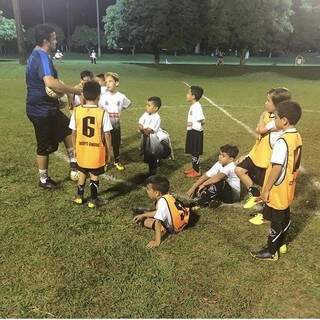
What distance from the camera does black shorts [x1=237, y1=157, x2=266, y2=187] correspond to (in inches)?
269

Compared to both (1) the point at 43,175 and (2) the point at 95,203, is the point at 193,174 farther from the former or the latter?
(1) the point at 43,175

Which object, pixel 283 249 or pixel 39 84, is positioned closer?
pixel 283 249

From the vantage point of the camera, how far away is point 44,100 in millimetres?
7418

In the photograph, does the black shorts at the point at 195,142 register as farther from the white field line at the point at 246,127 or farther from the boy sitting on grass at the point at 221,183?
the white field line at the point at 246,127

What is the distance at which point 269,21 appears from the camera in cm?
4578

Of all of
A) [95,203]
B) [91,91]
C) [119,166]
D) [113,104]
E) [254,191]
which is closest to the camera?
[91,91]

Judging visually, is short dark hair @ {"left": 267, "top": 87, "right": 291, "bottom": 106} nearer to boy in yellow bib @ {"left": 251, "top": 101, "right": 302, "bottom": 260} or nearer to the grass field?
boy in yellow bib @ {"left": 251, "top": 101, "right": 302, "bottom": 260}

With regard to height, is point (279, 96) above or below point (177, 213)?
above

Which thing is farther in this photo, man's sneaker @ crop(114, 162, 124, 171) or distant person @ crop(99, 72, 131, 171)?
man's sneaker @ crop(114, 162, 124, 171)

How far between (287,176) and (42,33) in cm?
443

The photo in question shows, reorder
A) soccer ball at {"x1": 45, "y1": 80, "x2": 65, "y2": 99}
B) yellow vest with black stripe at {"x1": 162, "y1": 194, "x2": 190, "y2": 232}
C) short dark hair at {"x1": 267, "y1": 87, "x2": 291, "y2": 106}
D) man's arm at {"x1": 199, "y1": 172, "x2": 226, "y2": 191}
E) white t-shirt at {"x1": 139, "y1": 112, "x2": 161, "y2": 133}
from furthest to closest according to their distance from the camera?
white t-shirt at {"x1": 139, "y1": 112, "x2": 161, "y2": 133} → soccer ball at {"x1": 45, "y1": 80, "x2": 65, "y2": 99} → man's arm at {"x1": 199, "y1": 172, "x2": 226, "y2": 191} → short dark hair at {"x1": 267, "y1": 87, "x2": 291, "y2": 106} → yellow vest with black stripe at {"x1": 162, "y1": 194, "x2": 190, "y2": 232}

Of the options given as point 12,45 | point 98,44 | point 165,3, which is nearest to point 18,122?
point 165,3

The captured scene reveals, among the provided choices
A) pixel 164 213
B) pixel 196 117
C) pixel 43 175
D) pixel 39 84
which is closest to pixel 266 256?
pixel 164 213

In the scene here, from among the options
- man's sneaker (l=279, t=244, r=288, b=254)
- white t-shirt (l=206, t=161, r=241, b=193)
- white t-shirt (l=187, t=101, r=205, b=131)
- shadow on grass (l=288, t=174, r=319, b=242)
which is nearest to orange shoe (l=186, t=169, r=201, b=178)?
white t-shirt (l=187, t=101, r=205, b=131)
